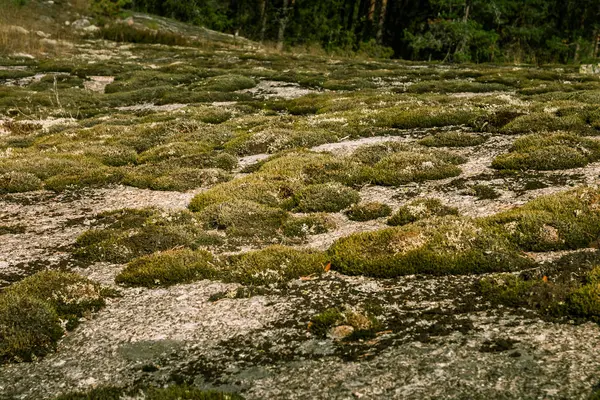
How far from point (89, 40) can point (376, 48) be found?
120ft

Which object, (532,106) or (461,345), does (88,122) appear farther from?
(461,345)

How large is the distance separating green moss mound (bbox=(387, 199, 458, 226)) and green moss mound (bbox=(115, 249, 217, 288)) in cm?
462

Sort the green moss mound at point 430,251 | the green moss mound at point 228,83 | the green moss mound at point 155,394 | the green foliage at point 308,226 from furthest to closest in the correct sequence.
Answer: the green moss mound at point 228,83, the green foliage at point 308,226, the green moss mound at point 430,251, the green moss mound at point 155,394

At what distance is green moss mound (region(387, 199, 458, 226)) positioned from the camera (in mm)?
13016

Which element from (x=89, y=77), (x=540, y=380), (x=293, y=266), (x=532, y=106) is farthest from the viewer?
(x=89, y=77)

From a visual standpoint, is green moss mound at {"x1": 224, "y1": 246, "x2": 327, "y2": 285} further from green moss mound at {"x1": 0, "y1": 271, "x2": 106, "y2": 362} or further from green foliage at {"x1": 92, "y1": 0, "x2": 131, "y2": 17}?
green foliage at {"x1": 92, "y1": 0, "x2": 131, "y2": 17}

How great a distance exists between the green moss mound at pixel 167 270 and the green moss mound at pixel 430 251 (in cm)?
274

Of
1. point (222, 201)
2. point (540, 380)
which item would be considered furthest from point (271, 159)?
point (540, 380)

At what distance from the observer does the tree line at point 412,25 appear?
66.1m

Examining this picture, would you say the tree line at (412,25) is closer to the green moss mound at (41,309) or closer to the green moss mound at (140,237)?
the green moss mound at (140,237)

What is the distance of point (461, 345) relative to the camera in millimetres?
7453

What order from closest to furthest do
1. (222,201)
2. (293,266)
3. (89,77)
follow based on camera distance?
1. (293,266)
2. (222,201)
3. (89,77)

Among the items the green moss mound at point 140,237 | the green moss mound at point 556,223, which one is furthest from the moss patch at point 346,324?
the green moss mound at point 140,237

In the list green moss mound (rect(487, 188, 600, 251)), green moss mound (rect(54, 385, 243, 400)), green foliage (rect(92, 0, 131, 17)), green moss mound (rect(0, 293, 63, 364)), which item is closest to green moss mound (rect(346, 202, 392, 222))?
green moss mound (rect(487, 188, 600, 251))
